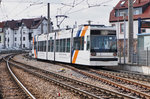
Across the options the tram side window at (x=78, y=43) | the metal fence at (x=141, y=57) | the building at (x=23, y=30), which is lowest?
the metal fence at (x=141, y=57)

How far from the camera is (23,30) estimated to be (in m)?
86.8

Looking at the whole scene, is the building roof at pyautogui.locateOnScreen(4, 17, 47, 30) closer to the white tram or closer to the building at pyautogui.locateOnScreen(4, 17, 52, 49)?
the building at pyautogui.locateOnScreen(4, 17, 52, 49)

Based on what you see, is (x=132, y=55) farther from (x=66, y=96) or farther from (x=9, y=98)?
(x=9, y=98)

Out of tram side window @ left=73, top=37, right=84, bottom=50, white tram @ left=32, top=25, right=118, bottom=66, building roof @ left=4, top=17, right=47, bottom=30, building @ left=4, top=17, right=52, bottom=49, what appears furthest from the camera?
building roof @ left=4, top=17, right=47, bottom=30

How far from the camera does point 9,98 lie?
29.6 ft

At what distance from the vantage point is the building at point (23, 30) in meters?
83.7

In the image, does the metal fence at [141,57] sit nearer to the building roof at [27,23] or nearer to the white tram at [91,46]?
the white tram at [91,46]

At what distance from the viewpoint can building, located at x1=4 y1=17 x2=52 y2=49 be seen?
83.7 metres

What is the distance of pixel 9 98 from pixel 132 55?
37.8 ft

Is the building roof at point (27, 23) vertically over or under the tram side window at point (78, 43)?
over

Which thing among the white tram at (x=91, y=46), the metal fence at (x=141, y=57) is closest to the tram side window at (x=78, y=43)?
the white tram at (x=91, y=46)

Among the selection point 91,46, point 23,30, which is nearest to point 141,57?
point 91,46

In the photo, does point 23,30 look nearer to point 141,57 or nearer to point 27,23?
point 27,23

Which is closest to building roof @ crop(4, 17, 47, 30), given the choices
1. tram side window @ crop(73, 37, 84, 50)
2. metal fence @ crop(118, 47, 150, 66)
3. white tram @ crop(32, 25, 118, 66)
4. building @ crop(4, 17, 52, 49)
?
building @ crop(4, 17, 52, 49)
